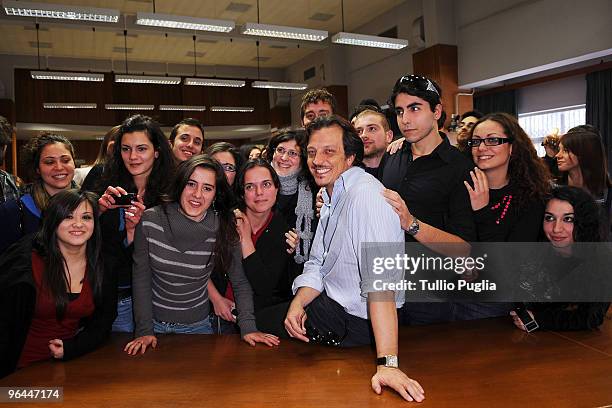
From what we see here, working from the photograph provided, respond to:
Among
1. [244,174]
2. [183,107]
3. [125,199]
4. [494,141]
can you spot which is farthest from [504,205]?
[183,107]

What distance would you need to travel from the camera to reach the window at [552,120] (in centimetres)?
708

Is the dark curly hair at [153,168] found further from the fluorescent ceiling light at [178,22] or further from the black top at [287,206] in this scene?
the fluorescent ceiling light at [178,22]

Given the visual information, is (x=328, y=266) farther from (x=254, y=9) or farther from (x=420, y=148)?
(x=254, y=9)

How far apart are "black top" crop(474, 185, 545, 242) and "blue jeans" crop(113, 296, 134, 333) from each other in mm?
1640

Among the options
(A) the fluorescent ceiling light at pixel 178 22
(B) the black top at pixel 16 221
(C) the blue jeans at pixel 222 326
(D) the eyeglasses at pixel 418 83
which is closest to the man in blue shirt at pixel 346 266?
(D) the eyeglasses at pixel 418 83

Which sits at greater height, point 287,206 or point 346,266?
point 287,206

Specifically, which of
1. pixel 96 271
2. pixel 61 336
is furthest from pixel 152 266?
pixel 61 336

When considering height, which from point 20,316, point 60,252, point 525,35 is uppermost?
point 525,35

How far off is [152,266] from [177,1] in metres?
7.51

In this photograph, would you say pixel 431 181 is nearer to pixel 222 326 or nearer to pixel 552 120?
pixel 222 326

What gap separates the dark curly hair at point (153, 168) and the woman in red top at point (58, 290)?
418 millimetres

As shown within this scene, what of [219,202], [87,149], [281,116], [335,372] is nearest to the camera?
[335,372]

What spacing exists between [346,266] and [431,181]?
0.60m

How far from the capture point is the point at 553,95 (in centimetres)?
727
